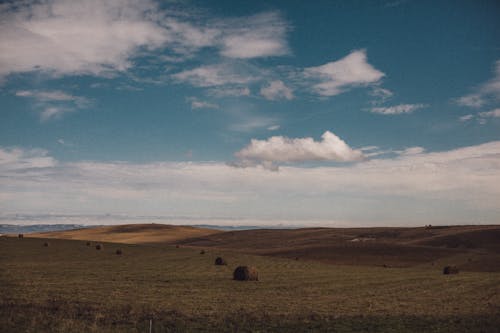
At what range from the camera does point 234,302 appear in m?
23.2

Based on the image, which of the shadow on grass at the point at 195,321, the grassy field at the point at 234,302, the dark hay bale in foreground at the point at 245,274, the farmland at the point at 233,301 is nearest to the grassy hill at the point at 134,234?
the farmland at the point at 233,301

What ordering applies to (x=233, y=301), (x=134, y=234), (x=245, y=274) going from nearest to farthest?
(x=233, y=301), (x=245, y=274), (x=134, y=234)

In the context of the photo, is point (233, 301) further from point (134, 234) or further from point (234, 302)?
point (134, 234)

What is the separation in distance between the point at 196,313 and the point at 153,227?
144 metres

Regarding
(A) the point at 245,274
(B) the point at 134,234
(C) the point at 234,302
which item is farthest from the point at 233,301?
(B) the point at 134,234

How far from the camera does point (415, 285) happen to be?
1280 inches

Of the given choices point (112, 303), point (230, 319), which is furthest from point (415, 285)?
point (112, 303)

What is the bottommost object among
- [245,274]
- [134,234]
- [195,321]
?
[134,234]

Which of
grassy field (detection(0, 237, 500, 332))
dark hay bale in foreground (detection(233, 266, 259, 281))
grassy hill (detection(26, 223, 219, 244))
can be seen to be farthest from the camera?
grassy hill (detection(26, 223, 219, 244))

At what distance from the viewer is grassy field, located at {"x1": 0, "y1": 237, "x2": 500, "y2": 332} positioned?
57.0ft

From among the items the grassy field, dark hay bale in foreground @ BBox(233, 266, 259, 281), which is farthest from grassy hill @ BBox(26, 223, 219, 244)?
dark hay bale in foreground @ BBox(233, 266, 259, 281)

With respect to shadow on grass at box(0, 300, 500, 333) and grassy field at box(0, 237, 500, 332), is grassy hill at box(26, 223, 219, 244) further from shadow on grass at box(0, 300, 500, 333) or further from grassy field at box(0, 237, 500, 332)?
shadow on grass at box(0, 300, 500, 333)

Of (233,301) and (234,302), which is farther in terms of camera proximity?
(233,301)

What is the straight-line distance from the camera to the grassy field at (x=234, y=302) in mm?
17359
